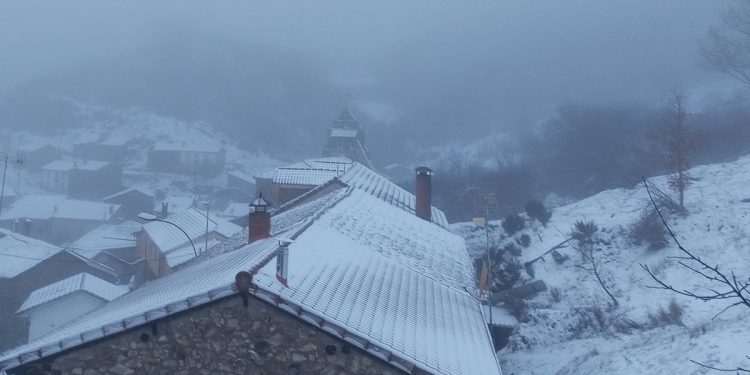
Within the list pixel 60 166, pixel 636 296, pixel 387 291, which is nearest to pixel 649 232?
pixel 636 296

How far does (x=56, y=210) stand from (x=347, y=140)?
87.1 ft

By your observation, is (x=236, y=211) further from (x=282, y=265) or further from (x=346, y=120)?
(x=282, y=265)

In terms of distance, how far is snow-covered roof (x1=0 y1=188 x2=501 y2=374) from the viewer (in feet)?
23.6

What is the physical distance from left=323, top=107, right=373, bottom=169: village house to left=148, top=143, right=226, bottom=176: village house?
52.6ft

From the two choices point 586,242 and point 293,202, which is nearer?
point 586,242

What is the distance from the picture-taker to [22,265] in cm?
2744

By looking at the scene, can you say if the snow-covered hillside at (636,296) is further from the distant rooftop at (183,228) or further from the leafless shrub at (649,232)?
the distant rooftop at (183,228)

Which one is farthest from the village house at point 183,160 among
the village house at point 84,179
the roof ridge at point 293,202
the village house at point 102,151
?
the roof ridge at point 293,202

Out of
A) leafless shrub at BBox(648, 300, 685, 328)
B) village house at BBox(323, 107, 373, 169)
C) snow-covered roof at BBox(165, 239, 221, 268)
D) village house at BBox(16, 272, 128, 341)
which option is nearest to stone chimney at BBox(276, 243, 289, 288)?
leafless shrub at BBox(648, 300, 685, 328)

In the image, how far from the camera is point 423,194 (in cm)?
2345

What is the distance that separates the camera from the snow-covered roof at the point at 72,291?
2331 cm

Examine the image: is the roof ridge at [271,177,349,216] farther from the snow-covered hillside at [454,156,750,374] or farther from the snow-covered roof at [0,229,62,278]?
the snow-covered roof at [0,229,62,278]

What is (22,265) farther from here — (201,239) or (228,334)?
(228,334)

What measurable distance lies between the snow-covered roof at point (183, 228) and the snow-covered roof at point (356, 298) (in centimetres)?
1799
